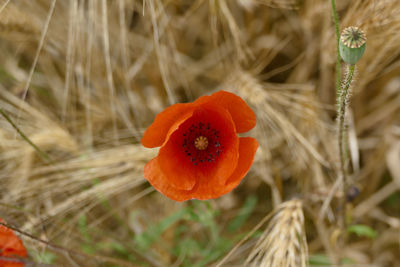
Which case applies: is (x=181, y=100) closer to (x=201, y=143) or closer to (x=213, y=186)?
(x=201, y=143)

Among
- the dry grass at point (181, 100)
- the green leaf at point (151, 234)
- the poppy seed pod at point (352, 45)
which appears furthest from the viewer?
the green leaf at point (151, 234)

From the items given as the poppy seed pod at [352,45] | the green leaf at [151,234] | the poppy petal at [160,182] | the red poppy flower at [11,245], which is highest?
the poppy seed pod at [352,45]

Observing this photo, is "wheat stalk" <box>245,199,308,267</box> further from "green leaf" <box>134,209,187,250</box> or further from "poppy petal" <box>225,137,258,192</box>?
"green leaf" <box>134,209,187,250</box>

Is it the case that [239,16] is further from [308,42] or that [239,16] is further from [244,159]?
[244,159]

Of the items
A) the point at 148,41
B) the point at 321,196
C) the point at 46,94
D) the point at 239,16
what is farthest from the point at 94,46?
the point at 321,196

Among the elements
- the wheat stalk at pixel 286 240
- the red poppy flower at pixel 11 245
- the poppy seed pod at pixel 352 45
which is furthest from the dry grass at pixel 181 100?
the poppy seed pod at pixel 352 45

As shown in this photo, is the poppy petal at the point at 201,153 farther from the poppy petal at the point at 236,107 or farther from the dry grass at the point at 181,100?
the dry grass at the point at 181,100

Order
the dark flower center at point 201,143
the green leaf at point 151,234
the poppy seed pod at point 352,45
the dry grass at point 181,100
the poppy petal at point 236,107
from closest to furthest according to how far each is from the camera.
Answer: the poppy seed pod at point 352,45, the poppy petal at point 236,107, the dark flower center at point 201,143, the dry grass at point 181,100, the green leaf at point 151,234
